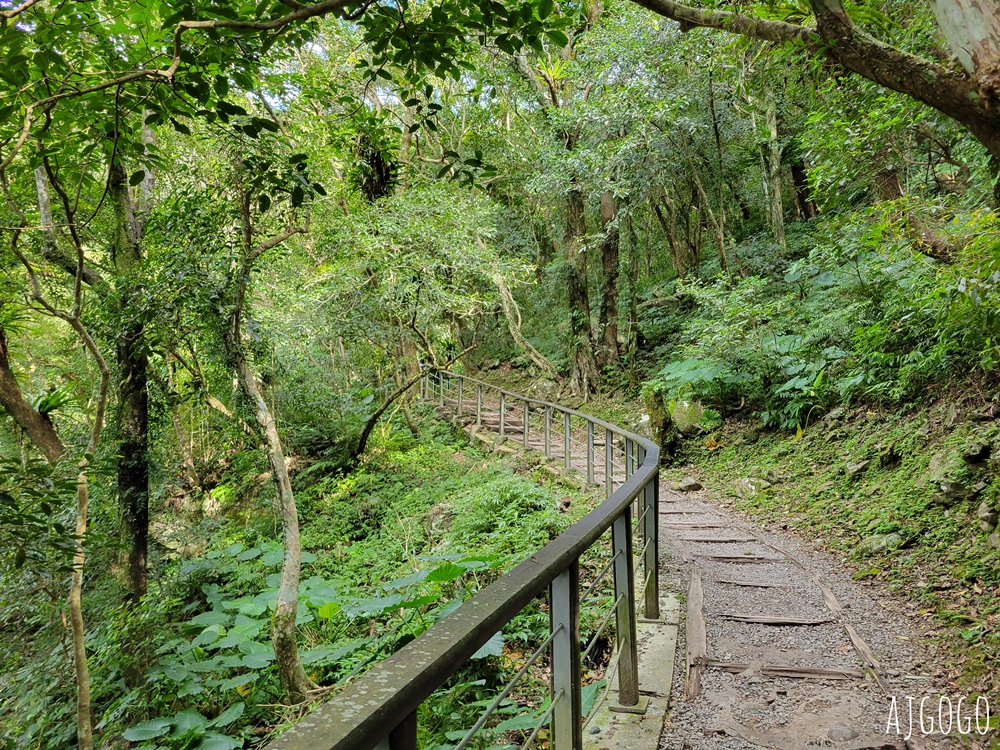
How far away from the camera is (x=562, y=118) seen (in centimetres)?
1221

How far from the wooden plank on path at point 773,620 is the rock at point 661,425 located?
21.2 feet

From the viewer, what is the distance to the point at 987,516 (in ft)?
14.8

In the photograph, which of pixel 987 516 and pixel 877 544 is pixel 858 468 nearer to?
pixel 877 544

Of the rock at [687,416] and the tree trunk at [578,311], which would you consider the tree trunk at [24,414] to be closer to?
the rock at [687,416]

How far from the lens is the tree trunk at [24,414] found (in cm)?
668

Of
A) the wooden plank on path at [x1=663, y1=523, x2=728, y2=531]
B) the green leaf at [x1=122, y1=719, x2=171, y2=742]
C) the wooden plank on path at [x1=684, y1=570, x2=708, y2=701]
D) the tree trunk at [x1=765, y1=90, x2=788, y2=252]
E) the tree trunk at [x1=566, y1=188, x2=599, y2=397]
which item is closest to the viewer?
the wooden plank on path at [x1=684, y1=570, x2=708, y2=701]

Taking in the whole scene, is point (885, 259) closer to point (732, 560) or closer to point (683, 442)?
point (683, 442)

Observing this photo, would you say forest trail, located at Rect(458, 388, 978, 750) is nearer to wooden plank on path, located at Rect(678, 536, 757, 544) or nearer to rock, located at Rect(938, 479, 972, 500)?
wooden plank on path, located at Rect(678, 536, 757, 544)

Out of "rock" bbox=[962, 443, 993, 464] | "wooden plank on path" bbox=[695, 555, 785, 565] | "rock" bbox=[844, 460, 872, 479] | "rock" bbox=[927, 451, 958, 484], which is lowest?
"wooden plank on path" bbox=[695, 555, 785, 565]

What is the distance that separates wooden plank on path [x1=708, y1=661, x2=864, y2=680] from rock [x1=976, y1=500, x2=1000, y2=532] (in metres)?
2.30

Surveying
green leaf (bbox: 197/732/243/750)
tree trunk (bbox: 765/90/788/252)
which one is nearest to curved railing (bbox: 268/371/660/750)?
green leaf (bbox: 197/732/243/750)

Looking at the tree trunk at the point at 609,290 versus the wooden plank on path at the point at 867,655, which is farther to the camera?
the tree trunk at the point at 609,290

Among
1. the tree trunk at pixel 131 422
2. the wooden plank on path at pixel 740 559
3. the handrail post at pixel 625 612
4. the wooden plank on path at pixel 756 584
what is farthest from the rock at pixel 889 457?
the tree trunk at pixel 131 422

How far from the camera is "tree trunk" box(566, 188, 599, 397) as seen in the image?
1462 cm
